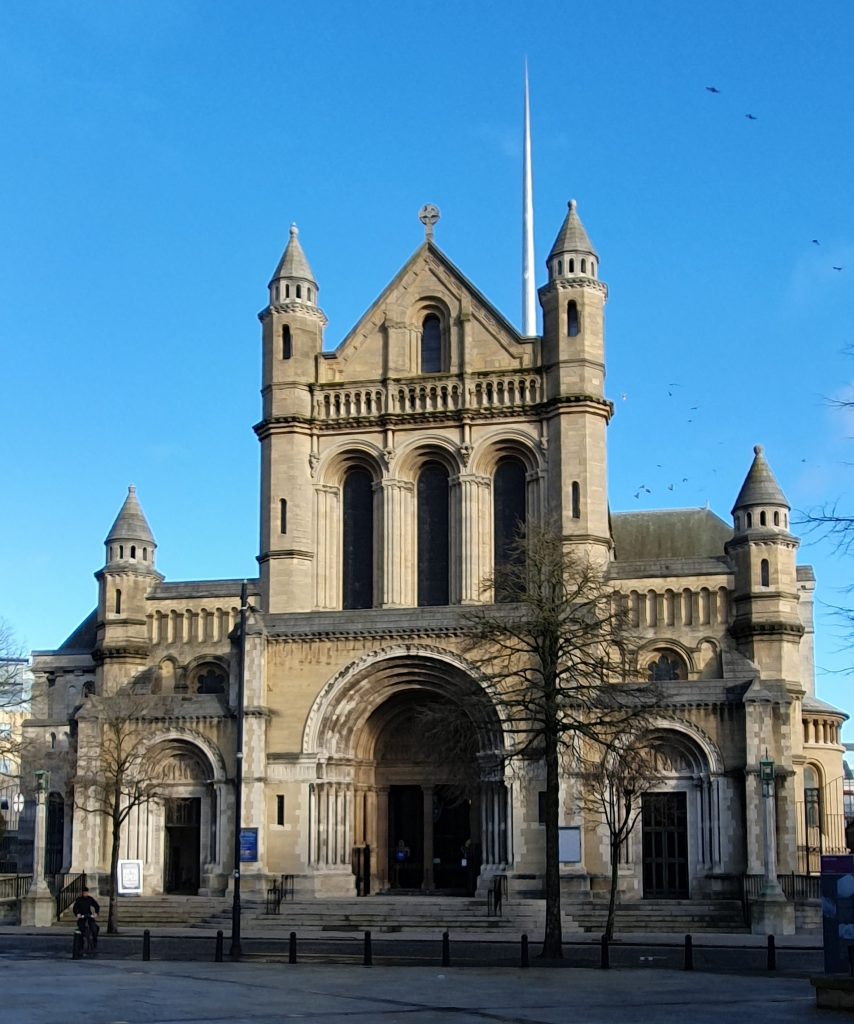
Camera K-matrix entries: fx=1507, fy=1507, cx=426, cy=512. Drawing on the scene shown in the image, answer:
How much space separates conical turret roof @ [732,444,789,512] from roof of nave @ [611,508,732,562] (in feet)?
28.3

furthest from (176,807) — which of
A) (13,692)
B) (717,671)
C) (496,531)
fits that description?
(717,671)

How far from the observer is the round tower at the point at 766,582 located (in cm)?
5322

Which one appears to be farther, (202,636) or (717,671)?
(202,636)

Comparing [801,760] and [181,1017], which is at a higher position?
[801,760]

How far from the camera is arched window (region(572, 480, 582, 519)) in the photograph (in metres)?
51.7

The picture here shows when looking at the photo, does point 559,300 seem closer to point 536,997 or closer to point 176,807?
point 176,807

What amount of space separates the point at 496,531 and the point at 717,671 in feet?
30.9

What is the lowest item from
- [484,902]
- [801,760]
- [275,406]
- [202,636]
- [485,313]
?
[484,902]

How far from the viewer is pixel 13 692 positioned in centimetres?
5672

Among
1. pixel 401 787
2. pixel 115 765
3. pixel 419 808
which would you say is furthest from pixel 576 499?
pixel 115 765

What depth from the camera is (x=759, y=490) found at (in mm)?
54812

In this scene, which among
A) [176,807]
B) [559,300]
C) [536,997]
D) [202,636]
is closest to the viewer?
[536,997]

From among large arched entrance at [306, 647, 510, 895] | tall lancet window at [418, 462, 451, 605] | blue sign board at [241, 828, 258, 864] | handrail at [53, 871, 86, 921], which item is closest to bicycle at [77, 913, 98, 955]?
blue sign board at [241, 828, 258, 864]

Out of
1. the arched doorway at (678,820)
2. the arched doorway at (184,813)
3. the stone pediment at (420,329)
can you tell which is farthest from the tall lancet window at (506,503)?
the arched doorway at (184,813)
